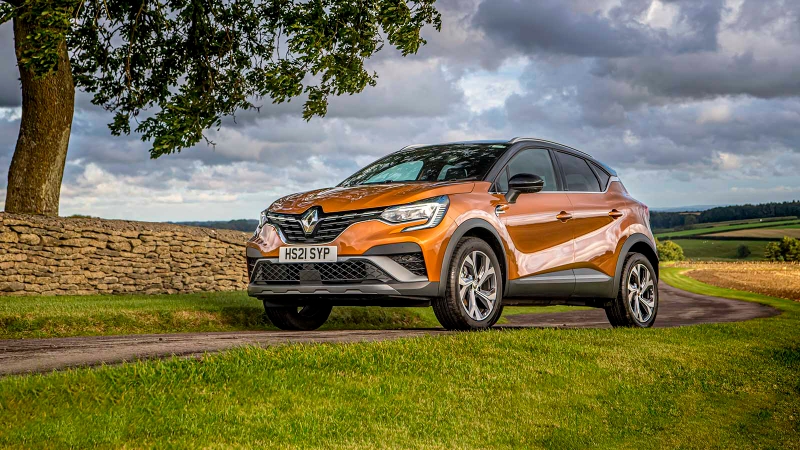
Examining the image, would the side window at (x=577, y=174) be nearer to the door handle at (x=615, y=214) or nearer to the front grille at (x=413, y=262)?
the door handle at (x=615, y=214)

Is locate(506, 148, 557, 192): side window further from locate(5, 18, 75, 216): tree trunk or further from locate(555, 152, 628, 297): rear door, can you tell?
locate(5, 18, 75, 216): tree trunk

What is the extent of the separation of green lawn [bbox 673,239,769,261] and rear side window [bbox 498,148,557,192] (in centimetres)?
9764

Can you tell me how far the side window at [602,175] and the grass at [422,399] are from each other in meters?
2.86

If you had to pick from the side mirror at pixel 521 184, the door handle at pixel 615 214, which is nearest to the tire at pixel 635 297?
the door handle at pixel 615 214

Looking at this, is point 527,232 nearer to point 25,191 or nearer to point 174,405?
point 174,405

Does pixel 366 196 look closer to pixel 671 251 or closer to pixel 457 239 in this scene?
pixel 457 239

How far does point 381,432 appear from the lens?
16.7ft

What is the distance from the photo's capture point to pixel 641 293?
10906 mm

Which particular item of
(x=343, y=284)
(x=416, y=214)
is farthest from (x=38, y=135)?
(x=416, y=214)

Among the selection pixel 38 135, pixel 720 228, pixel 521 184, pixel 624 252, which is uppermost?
pixel 38 135

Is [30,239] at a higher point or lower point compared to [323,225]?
lower

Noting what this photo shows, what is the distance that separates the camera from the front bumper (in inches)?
308

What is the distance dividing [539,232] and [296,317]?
3.20m

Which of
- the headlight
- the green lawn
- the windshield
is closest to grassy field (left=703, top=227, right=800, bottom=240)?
the green lawn
